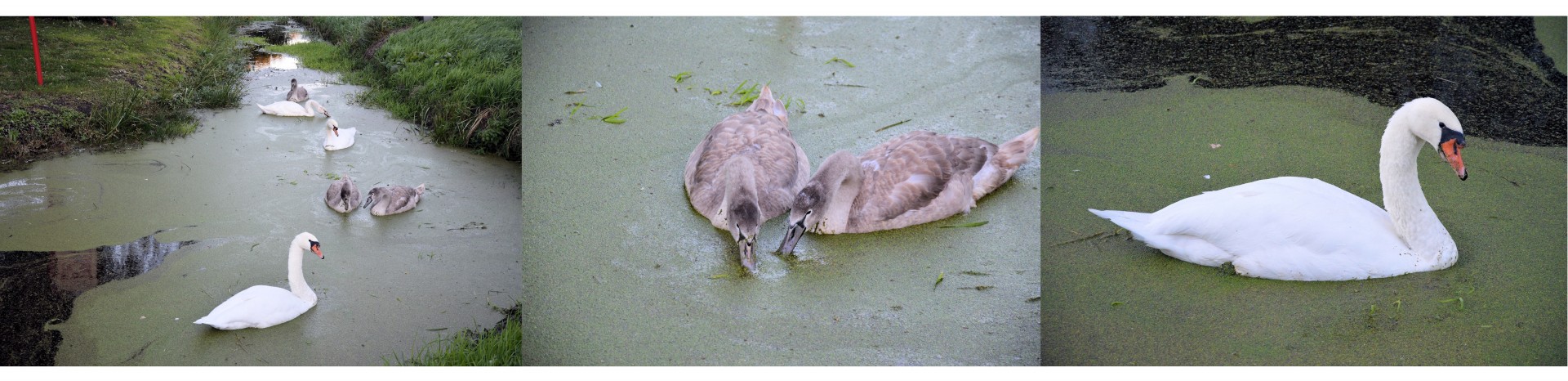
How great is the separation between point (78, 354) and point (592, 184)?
159 centimetres

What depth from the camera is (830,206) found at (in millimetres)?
3188

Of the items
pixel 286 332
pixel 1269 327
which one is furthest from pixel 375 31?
pixel 1269 327

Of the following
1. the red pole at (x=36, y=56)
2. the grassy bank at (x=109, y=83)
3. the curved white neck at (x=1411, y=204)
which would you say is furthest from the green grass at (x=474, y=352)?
the curved white neck at (x=1411, y=204)

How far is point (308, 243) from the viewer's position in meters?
3.18

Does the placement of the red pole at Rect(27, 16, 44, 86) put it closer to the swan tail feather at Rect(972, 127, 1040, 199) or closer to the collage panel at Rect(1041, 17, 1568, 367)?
the swan tail feather at Rect(972, 127, 1040, 199)

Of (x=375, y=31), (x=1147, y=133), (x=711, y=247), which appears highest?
(x=375, y=31)

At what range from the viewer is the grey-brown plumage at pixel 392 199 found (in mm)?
3357

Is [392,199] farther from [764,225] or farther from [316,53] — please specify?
[764,225]

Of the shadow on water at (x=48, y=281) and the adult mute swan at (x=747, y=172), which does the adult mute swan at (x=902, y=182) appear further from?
the shadow on water at (x=48, y=281)

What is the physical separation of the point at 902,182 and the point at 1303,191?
4.04 ft

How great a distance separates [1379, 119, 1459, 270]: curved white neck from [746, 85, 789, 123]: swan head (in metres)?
2.02

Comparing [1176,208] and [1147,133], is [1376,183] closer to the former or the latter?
[1147,133]

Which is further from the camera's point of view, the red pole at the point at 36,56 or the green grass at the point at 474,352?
the red pole at the point at 36,56

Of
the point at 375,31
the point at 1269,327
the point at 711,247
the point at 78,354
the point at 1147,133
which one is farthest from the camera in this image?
the point at 1147,133
